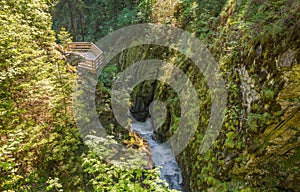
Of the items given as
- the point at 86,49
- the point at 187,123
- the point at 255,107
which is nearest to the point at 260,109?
the point at 255,107

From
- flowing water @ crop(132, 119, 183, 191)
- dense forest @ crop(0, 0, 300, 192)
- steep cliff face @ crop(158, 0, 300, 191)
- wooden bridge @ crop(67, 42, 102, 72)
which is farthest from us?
wooden bridge @ crop(67, 42, 102, 72)

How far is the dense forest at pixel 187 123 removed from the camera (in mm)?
5770

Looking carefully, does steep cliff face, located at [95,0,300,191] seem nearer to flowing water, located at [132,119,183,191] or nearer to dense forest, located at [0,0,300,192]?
dense forest, located at [0,0,300,192]

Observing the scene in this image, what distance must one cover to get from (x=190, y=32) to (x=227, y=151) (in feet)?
31.0

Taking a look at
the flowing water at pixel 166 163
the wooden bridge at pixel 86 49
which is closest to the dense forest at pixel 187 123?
the flowing water at pixel 166 163

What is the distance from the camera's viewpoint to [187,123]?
11820 mm

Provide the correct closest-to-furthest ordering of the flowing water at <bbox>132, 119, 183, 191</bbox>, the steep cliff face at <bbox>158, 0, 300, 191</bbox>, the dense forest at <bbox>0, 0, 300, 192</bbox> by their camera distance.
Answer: the dense forest at <bbox>0, 0, 300, 192</bbox> < the steep cliff face at <bbox>158, 0, 300, 191</bbox> < the flowing water at <bbox>132, 119, 183, 191</bbox>

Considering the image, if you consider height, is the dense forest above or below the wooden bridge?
below

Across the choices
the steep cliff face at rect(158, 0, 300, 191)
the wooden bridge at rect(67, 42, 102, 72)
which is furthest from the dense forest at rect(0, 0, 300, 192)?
the wooden bridge at rect(67, 42, 102, 72)

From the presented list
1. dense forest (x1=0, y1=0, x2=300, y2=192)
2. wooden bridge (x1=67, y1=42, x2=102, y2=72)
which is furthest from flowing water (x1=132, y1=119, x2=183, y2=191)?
wooden bridge (x1=67, y1=42, x2=102, y2=72)

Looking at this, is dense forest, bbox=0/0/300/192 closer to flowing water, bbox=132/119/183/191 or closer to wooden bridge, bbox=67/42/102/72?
flowing water, bbox=132/119/183/191

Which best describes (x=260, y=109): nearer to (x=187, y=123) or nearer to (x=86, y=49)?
(x=187, y=123)

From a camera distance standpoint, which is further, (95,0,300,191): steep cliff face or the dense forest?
(95,0,300,191): steep cliff face

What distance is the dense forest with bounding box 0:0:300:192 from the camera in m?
5.77
